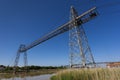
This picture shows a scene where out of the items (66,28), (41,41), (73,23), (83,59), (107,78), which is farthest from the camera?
(41,41)

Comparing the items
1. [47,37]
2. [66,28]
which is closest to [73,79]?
[66,28]

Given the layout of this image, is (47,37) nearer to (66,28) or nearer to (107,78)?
(66,28)

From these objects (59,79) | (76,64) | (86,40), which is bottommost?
(59,79)

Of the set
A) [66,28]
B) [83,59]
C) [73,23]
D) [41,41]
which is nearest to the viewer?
[83,59]

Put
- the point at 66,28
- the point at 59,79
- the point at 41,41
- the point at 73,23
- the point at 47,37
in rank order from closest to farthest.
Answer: the point at 59,79, the point at 73,23, the point at 66,28, the point at 47,37, the point at 41,41

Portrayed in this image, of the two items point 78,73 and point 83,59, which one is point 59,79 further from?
point 83,59

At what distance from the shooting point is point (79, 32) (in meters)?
17.9

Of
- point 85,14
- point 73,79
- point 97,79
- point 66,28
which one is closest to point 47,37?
point 66,28

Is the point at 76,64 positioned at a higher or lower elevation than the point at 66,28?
lower

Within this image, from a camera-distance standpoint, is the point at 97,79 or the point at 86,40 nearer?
the point at 97,79

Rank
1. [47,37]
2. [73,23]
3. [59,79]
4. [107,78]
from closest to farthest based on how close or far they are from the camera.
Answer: [107,78], [59,79], [73,23], [47,37]

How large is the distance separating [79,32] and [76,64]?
3655mm

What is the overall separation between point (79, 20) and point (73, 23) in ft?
→ 2.62

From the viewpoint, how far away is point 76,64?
675 inches
